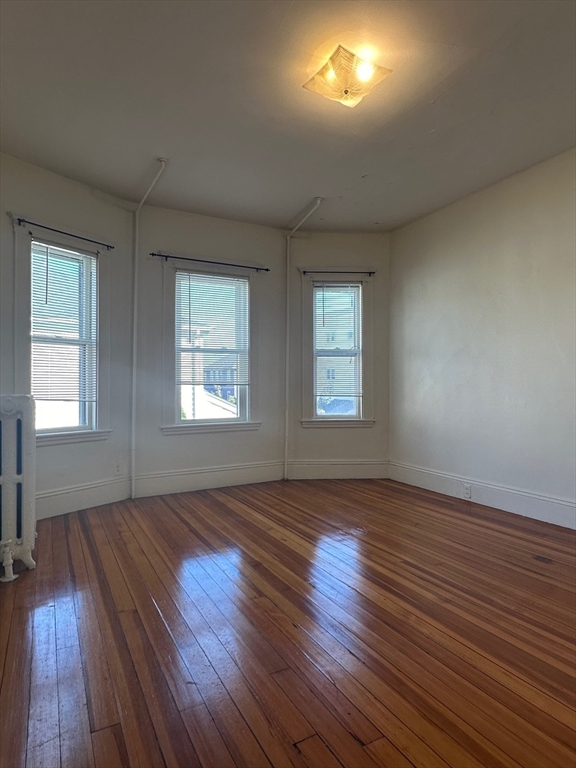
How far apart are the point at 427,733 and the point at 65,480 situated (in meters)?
3.49

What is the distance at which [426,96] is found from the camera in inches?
108

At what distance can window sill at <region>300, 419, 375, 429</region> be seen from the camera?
5254 mm

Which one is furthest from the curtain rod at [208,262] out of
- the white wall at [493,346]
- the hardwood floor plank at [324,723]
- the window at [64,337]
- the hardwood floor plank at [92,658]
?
the hardwood floor plank at [324,723]

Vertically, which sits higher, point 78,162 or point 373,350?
point 78,162

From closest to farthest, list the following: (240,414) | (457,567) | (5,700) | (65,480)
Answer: (5,700), (457,567), (65,480), (240,414)

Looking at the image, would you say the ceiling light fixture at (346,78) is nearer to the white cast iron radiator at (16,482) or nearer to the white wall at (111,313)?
the white wall at (111,313)

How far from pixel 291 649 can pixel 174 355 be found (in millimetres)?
3365

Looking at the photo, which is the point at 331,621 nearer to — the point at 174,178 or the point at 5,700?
the point at 5,700

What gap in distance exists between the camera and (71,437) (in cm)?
392

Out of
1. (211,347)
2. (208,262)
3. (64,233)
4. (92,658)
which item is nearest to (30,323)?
(64,233)

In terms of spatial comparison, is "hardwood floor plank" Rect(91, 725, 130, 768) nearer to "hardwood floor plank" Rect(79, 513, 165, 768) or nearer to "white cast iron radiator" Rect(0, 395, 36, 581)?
"hardwood floor plank" Rect(79, 513, 165, 768)

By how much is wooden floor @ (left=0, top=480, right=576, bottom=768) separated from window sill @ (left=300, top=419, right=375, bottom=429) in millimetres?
1964

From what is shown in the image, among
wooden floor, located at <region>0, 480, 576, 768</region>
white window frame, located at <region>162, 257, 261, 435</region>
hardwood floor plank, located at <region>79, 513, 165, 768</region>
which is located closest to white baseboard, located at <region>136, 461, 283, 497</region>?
white window frame, located at <region>162, 257, 261, 435</region>

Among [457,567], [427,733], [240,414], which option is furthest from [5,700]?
[240,414]
